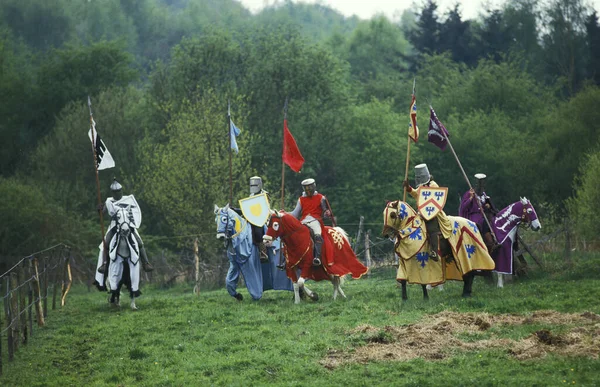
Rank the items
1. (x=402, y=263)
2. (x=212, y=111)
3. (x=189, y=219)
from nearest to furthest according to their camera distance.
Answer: (x=402, y=263)
(x=189, y=219)
(x=212, y=111)

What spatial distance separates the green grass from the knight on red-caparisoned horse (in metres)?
0.58

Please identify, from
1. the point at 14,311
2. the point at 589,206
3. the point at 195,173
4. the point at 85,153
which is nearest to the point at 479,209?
the point at 589,206

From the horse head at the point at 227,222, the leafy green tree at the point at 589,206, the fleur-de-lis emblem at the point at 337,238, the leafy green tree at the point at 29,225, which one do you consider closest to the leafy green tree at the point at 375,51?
the leafy green tree at the point at 29,225

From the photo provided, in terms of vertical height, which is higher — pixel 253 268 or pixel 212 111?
pixel 212 111

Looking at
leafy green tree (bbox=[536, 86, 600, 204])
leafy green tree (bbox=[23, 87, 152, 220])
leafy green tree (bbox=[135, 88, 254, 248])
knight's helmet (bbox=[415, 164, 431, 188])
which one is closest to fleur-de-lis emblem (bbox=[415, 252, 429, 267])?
knight's helmet (bbox=[415, 164, 431, 188])

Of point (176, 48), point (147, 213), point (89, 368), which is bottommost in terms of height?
point (89, 368)

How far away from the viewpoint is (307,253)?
1964 cm

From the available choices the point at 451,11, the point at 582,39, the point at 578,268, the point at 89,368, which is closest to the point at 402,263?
the point at 578,268

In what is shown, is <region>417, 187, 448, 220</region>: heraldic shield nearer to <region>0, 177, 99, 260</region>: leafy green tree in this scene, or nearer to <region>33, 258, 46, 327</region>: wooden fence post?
<region>33, 258, 46, 327</region>: wooden fence post

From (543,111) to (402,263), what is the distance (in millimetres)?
33660

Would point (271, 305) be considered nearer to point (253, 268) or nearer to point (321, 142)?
point (253, 268)

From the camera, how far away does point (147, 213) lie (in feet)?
156

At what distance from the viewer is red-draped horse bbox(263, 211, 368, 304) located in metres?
19.5

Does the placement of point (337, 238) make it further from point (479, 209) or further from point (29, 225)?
point (29, 225)
